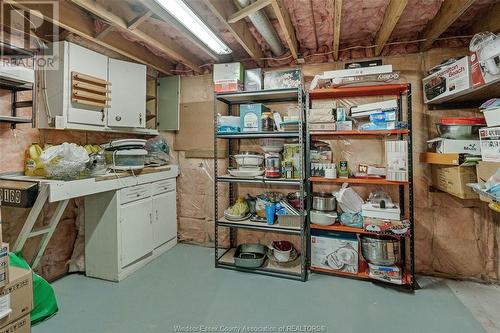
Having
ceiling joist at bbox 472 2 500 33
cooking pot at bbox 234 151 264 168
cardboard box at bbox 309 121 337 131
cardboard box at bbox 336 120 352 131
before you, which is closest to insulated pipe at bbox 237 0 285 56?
cardboard box at bbox 309 121 337 131

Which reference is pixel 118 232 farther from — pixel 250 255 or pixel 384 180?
pixel 384 180

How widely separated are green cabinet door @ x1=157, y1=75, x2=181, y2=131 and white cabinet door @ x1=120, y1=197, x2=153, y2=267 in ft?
3.45

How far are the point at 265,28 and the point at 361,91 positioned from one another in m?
1.10

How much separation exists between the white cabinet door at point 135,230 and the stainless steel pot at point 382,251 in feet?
7.44

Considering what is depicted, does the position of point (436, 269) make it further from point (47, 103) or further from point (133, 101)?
point (47, 103)

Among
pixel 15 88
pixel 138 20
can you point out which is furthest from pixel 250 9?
pixel 15 88

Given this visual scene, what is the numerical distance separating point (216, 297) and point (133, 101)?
2191 mm

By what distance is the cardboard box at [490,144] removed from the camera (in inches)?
69.0

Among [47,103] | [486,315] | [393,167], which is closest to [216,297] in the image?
[393,167]

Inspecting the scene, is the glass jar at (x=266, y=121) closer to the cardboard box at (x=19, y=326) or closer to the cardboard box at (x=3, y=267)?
the cardboard box at (x=3, y=267)

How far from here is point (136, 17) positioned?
2088 millimetres

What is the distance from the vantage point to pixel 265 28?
225 centimetres

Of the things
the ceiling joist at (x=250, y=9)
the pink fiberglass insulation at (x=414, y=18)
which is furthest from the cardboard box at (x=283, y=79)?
the pink fiberglass insulation at (x=414, y=18)

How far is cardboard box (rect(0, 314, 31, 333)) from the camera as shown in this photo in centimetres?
145
